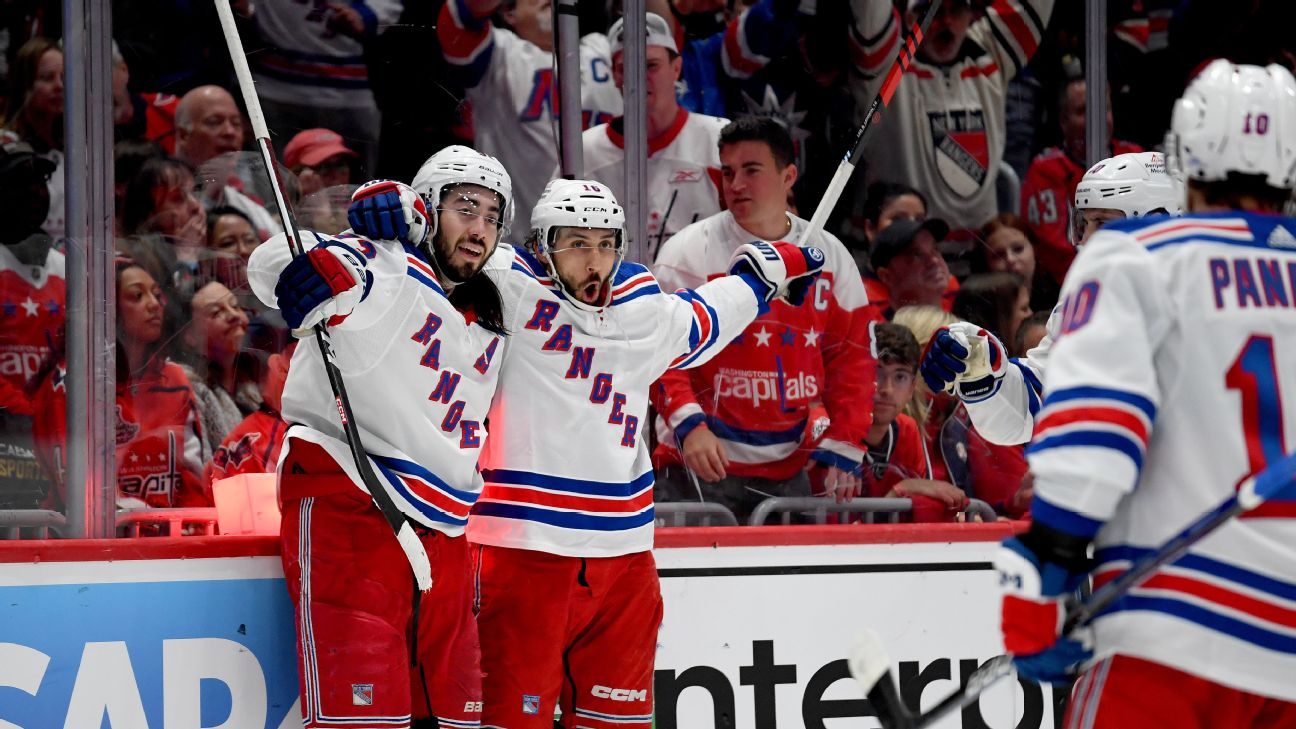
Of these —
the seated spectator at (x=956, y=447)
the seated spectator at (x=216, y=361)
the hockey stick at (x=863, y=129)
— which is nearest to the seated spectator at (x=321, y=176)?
the seated spectator at (x=216, y=361)

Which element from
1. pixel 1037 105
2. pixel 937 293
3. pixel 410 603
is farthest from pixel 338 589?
pixel 1037 105

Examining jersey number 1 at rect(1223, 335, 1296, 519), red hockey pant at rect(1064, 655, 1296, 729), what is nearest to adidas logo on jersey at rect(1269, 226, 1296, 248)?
jersey number 1 at rect(1223, 335, 1296, 519)

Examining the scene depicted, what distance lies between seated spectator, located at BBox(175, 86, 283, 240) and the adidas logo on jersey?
2.13 meters

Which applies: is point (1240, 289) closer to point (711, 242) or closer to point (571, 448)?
point (571, 448)

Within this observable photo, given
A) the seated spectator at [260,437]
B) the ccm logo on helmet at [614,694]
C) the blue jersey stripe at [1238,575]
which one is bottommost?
the ccm logo on helmet at [614,694]

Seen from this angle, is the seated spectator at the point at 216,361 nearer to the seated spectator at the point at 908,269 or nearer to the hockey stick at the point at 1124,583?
the seated spectator at the point at 908,269

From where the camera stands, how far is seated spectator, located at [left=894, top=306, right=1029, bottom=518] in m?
3.98

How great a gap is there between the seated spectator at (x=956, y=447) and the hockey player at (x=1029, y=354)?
1.69 ft

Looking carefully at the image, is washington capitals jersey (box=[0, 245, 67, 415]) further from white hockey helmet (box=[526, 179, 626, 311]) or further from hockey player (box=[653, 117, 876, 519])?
hockey player (box=[653, 117, 876, 519])

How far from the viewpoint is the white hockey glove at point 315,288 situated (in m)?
2.72

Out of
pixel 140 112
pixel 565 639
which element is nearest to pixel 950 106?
pixel 565 639

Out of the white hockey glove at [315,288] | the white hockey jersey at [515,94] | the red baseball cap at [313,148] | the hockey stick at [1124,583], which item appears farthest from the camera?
the white hockey jersey at [515,94]

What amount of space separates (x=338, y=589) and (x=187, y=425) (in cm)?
63

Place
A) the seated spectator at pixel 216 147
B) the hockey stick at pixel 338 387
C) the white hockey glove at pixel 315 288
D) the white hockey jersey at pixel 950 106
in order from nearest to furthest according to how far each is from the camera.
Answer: the white hockey glove at pixel 315 288, the hockey stick at pixel 338 387, the seated spectator at pixel 216 147, the white hockey jersey at pixel 950 106
